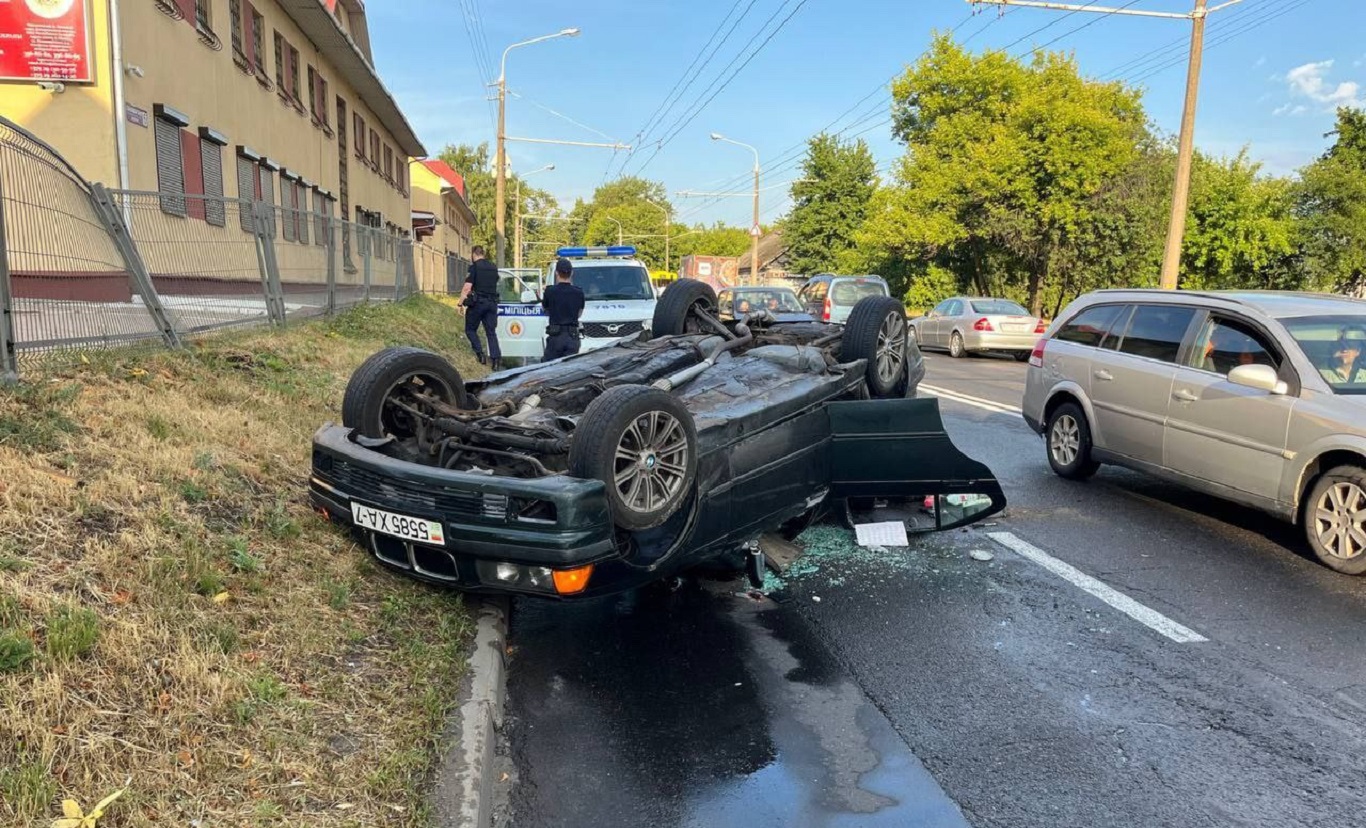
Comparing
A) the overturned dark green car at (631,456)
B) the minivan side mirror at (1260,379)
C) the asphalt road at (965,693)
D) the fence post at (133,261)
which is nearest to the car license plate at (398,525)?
the overturned dark green car at (631,456)

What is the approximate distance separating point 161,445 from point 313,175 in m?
20.6

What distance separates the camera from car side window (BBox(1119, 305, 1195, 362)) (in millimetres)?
6438

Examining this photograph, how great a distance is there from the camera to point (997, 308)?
1950 centimetres

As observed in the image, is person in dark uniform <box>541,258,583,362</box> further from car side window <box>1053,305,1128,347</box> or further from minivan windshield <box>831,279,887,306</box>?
minivan windshield <box>831,279,887,306</box>

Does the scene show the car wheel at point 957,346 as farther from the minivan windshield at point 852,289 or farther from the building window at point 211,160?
the building window at point 211,160

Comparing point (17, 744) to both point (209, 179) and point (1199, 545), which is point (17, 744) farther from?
point (209, 179)

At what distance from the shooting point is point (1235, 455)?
18.6ft

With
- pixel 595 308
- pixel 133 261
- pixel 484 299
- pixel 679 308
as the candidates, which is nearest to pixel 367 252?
pixel 484 299

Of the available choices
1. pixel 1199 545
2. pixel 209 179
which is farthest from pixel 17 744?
pixel 209 179

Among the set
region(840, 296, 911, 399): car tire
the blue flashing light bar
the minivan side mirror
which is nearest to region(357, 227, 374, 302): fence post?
the blue flashing light bar

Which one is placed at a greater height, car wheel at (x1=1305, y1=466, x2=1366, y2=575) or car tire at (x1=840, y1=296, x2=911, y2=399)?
car tire at (x1=840, y1=296, x2=911, y2=399)

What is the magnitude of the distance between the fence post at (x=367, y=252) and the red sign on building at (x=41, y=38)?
419 cm

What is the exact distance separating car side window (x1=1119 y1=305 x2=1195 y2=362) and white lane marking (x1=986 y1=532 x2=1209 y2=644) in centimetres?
195

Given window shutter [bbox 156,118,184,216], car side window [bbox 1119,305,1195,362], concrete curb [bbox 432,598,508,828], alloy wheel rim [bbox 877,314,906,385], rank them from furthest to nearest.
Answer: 1. window shutter [bbox 156,118,184,216]
2. car side window [bbox 1119,305,1195,362]
3. alloy wheel rim [bbox 877,314,906,385]
4. concrete curb [bbox 432,598,508,828]
